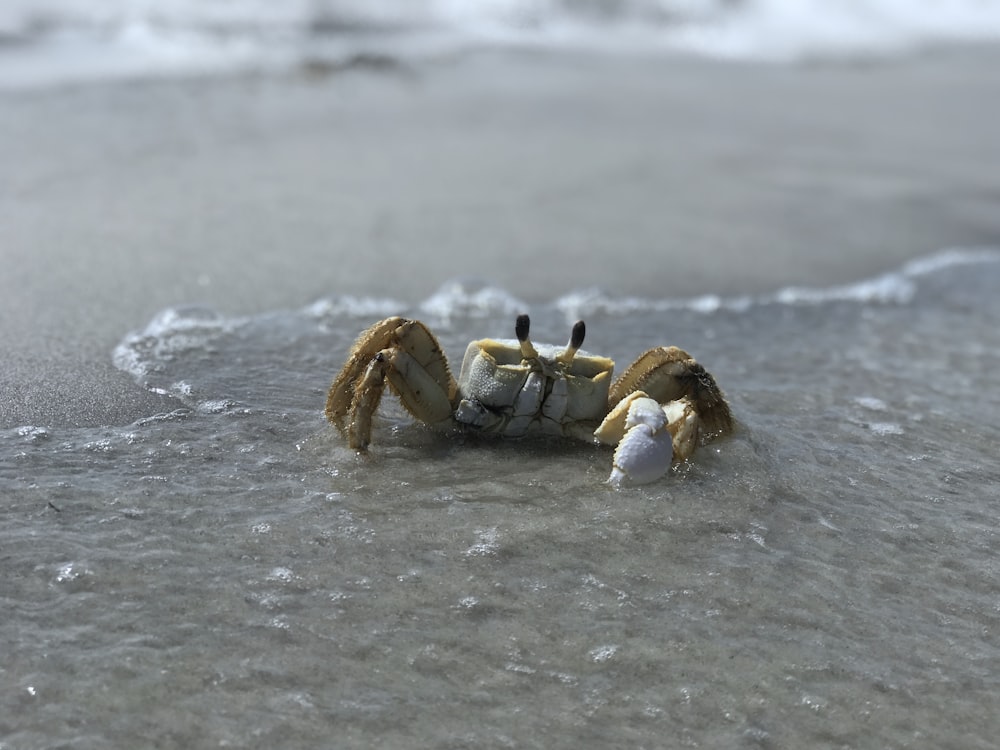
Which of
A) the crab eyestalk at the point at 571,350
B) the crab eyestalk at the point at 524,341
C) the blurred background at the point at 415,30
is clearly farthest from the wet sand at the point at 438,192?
the crab eyestalk at the point at 571,350

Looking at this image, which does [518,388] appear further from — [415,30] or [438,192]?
[415,30]

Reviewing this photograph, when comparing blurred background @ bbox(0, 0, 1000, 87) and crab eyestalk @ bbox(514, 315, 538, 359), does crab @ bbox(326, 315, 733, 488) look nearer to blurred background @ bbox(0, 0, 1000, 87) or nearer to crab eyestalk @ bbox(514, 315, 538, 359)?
crab eyestalk @ bbox(514, 315, 538, 359)

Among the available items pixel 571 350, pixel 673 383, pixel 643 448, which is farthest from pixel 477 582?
pixel 673 383

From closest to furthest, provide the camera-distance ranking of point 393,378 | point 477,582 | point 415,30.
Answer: point 477,582 < point 393,378 < point 415,30

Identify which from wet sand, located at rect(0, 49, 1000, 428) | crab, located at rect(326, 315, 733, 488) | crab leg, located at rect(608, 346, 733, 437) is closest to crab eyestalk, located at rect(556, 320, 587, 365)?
crab, located at rect(326, 315, 733, 488)

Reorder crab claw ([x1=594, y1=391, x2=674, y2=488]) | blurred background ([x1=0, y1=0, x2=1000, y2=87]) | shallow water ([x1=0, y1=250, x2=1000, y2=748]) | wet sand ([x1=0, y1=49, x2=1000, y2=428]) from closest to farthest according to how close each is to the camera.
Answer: shallow water ([x1=0, y1=250, x2=1000, y2=748]), crab claw ([x1=594, y1=391, x2=674, y2=488]), wet sand ([x1=0, y1=49, x2=1000, y2=428]), blurred background ([x1=0, y1=0, x2=1000, y2=87])

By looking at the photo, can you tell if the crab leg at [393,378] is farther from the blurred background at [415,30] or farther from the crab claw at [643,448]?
the blurred background at [415,30]

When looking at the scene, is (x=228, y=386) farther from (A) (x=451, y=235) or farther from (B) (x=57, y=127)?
(B) (x=57, y=127)
